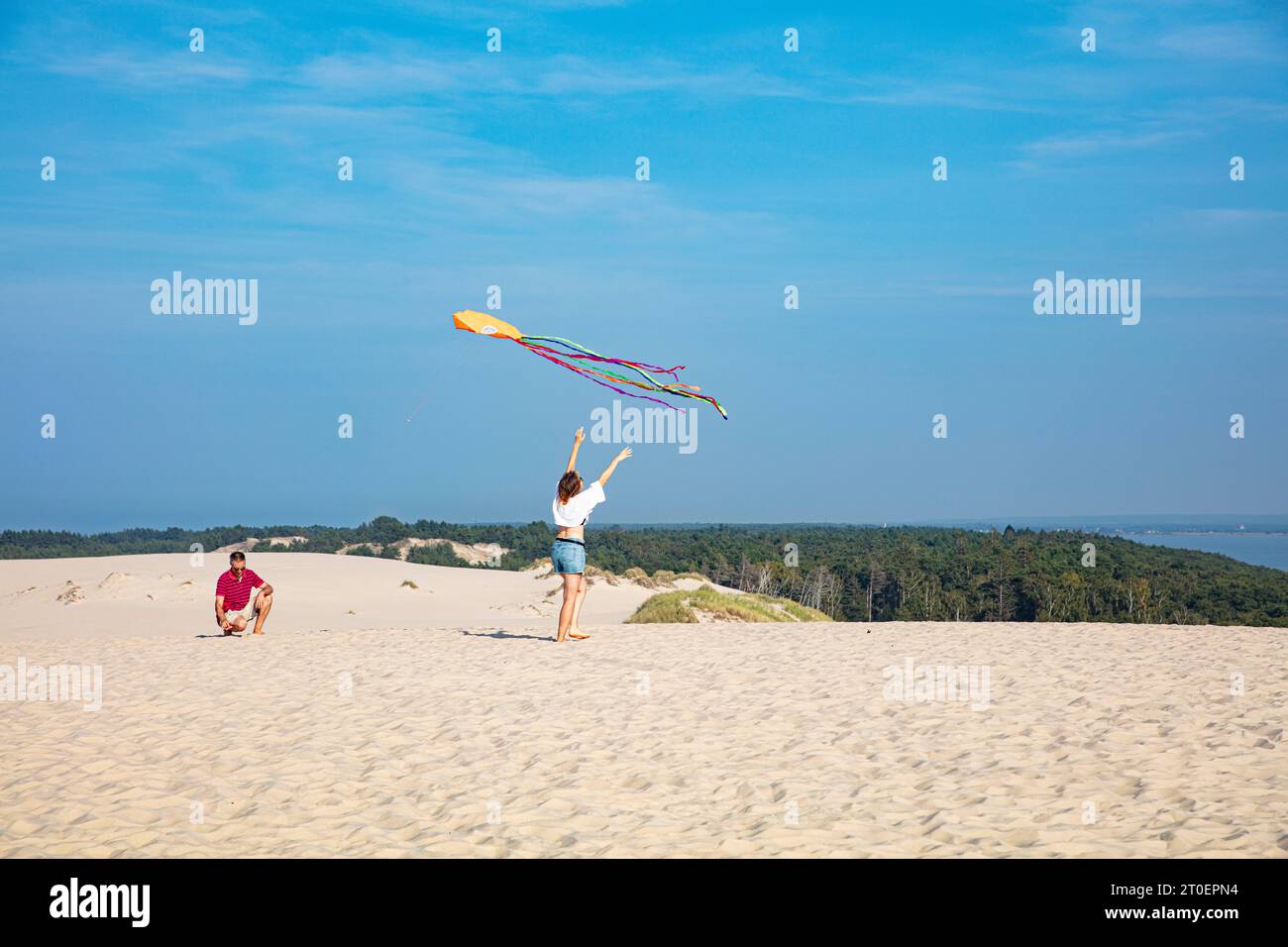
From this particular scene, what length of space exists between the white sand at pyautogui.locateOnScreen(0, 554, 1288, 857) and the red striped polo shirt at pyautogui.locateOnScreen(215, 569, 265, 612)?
89cm

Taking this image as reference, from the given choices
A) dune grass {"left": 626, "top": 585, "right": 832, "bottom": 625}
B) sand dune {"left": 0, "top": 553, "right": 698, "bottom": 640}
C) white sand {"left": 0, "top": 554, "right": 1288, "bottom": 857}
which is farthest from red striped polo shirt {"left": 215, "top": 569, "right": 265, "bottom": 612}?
dune grass {"left": 626, "top": 585, "right": 832, "bottom": 625}

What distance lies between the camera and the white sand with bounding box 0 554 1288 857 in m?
5.60

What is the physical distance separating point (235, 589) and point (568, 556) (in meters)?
4.87

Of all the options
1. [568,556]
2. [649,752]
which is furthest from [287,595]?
[649,752]

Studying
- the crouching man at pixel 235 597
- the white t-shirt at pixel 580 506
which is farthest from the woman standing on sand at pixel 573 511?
the crouching man at pixel 235 597

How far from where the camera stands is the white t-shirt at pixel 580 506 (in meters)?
12.5

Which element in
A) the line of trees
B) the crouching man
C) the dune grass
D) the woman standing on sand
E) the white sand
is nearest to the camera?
the white sand

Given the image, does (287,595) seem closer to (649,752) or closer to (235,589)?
(235,589)

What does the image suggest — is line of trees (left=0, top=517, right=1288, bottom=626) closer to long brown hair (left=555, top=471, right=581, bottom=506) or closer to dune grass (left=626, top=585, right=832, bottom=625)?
dune grass (left=626, top=585, right=832, bottom=625)

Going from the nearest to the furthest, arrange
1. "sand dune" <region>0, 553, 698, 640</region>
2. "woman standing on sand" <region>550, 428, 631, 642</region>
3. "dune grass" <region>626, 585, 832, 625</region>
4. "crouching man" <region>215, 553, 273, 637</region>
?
"woman standing on sand" <region>550, 428, 631, 642</region> < "crouching man" <region>215, 553, 273, 637</region> < "dune grass" <region>626, 585, 832, 625</region> < "sand dune" <region>0, 553, 698, 640</region>

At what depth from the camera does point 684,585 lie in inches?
1224
